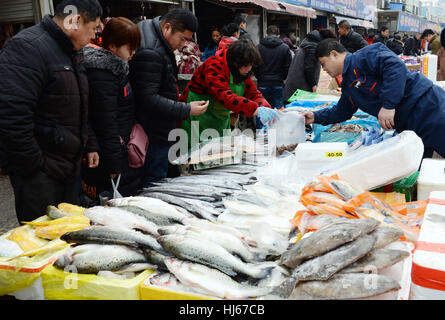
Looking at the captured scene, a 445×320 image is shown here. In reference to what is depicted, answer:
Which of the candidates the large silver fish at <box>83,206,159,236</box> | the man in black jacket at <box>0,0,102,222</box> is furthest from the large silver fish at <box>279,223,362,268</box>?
the man in black jacket at <box>0,0,102,222</box>

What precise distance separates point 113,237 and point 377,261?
112 centimetres

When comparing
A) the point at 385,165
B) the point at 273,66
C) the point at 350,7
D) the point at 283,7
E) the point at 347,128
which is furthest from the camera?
the point at 350,7

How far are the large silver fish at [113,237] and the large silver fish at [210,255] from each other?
0.31 ft

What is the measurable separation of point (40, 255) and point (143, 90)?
191cm

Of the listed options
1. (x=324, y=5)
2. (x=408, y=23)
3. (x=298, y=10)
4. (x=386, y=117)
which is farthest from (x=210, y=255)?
(x=408, y=23)

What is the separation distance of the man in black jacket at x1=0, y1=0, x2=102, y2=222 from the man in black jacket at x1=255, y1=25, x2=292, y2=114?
17.5 ft

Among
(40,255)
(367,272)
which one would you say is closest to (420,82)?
(367,272)

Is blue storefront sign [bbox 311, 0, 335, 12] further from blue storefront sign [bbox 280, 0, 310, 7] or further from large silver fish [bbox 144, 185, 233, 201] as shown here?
large silver fish [bbox 144, 185, 233, 201]

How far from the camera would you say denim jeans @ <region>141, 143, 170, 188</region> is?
390cm

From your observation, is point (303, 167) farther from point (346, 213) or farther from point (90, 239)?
point (90, 239)

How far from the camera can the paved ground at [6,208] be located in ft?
15.3

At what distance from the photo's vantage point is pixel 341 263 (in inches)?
57.7

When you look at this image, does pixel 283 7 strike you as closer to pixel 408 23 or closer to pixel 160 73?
pixel 160 73

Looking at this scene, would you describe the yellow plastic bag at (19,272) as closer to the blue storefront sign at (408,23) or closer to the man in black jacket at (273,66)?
the man in black jacket at (273,66)
